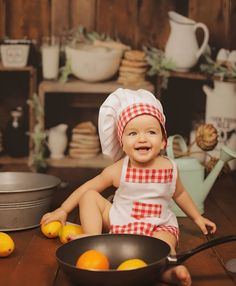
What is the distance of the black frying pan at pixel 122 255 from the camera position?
1.47 meters

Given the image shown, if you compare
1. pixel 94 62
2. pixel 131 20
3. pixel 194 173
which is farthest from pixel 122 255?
pixel 131 20

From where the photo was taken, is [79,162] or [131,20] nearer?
[79,162]

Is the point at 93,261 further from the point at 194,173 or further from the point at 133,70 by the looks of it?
the point at 133,70

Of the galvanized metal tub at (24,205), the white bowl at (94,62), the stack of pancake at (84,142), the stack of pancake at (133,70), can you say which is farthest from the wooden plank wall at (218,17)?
the galvanized metal tub at (24,205)

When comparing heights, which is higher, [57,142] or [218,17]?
[218,17]

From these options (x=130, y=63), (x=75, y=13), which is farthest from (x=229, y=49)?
(x=75, y=13)

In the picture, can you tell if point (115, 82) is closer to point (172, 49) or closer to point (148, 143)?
point (172, 49)

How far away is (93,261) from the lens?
61.2 inches

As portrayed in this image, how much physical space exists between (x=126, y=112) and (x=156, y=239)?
41 centimetres

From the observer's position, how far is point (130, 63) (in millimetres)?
3340

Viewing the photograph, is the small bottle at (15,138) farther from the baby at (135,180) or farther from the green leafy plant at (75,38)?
the baby at (135,180)

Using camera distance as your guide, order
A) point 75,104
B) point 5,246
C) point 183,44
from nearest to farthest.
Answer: point 5,246 < point 183,44 < point 75,104

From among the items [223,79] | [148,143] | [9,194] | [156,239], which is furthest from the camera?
[223,79]

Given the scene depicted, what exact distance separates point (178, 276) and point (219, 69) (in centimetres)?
190
